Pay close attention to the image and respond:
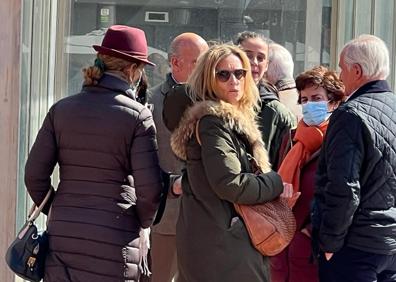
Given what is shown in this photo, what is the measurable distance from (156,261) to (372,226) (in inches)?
68.6

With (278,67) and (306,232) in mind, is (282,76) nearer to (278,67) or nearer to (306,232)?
(278,67)

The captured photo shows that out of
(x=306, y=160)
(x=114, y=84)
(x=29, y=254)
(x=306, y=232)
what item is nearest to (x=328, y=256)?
(x=306, y=232)

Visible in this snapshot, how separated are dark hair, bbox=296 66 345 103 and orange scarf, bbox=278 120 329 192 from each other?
24cm

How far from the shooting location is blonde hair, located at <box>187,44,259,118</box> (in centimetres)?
396

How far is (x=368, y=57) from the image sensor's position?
401cm

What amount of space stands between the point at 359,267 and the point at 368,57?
0.96 m

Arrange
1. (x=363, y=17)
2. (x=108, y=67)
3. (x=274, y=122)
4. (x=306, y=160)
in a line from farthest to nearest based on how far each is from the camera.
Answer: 1. (x=363, y=17)
2. (x=274, y=122)
3. (x=306, y=160)
4. (x=108, y=67)

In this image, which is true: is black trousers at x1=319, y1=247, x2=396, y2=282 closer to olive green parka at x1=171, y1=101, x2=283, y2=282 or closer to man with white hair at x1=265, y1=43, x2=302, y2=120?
olive green parka at x1=171, y1=101, x2=283, y2=282

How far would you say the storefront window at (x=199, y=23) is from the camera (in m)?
6.92

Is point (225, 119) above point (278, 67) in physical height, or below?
below

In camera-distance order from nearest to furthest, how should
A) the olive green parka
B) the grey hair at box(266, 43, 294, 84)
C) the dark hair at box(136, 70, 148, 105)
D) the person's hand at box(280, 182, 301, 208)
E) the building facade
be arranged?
1. the olive green parka
2. the person's hand at box(280, 182, 301, 208)
3. the dark hair at box(136, 70, 148, 105)
4. the grey hair at box(266, 43, 294, 84)
5. the building facade

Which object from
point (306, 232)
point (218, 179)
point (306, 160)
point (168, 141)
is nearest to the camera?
point (218, 179)

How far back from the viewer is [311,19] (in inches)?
285

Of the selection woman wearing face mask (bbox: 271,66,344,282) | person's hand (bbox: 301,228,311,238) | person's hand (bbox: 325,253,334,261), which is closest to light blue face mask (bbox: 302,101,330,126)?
woman wearing face mask (bbox: 271,66,344,282)
